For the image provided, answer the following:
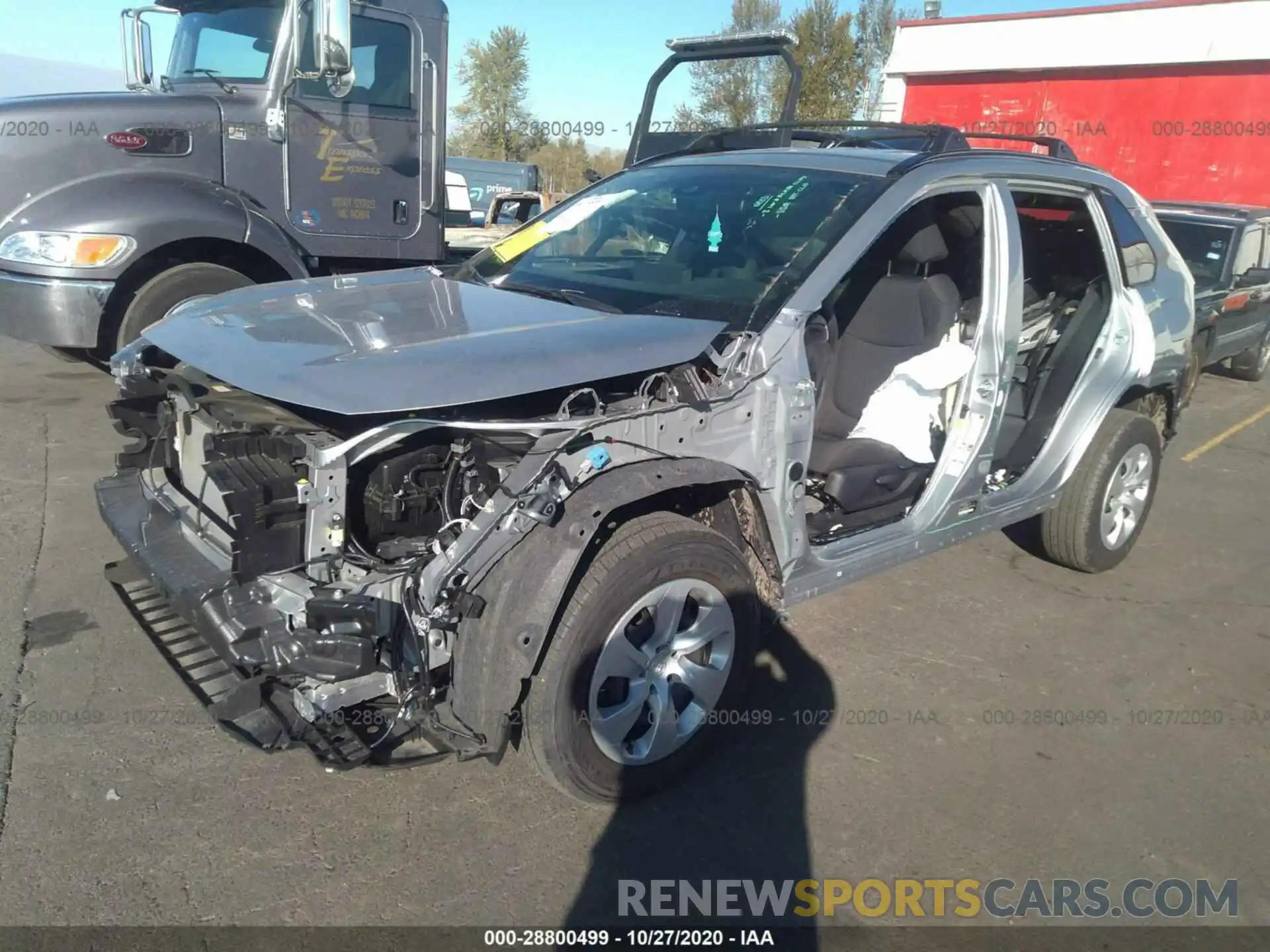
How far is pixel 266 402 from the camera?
9.71 feet

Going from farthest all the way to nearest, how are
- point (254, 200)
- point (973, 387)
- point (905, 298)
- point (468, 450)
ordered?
point (254, 200), point (905, 298), point (973, 387), point (468, 450)

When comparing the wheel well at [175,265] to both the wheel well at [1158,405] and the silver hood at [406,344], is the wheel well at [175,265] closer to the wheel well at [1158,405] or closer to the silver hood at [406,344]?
the silver hood at [406,344]

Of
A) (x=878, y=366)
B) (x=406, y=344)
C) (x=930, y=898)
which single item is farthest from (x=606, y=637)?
(x=878, y=366)

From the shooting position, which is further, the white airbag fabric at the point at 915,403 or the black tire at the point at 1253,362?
the black tire at the point at 1253,362

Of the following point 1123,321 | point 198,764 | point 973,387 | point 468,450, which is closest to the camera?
point 468,450

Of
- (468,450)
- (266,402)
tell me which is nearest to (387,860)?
(468,450)

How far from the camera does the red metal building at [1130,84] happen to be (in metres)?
15.1

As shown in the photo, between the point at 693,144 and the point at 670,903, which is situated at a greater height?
the point at 693,144

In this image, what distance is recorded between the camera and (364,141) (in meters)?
6.65

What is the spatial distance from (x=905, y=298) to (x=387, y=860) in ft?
9.68

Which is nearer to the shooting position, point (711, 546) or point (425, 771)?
point (711, 546)

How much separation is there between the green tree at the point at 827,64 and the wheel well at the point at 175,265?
17711mm

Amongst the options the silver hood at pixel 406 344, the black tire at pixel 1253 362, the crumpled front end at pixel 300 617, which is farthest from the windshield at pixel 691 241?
the black tire at pixel 1253 362

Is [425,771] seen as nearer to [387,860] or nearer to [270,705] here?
[387,860]
